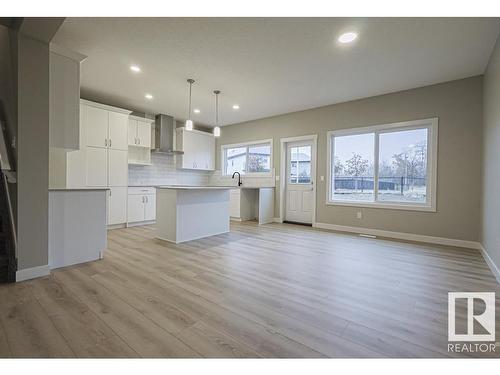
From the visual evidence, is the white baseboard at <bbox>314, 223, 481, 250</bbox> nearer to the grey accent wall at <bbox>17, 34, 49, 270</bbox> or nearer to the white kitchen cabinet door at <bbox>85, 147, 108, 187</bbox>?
the white kitchen cabinet door at <bbox>85, 147, 108, 187</bbox>

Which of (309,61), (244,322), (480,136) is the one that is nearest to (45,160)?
(244,322)

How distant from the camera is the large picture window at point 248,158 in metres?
6.53

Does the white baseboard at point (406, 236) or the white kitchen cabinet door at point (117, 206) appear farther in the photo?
the white kitchen cabinet door at point (117, 206)

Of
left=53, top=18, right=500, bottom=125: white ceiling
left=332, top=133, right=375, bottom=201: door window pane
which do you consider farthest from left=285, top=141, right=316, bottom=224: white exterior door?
left=53, top=18, right=500, bottom=125: white ceiling

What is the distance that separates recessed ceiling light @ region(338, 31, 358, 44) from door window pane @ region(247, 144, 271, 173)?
367cm

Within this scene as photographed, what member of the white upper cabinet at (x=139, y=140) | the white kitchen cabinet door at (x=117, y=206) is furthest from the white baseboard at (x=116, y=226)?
the white upper cabinet at (x=139, y=140)

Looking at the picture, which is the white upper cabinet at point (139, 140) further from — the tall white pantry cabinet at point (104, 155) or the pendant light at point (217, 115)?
the pendant light at point (217, 115)

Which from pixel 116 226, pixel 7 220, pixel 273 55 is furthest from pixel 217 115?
pixel 7 220

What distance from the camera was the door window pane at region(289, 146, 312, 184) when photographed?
5863 mm

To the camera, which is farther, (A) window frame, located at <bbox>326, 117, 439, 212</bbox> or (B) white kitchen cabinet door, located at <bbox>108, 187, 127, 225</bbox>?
(B) white kitchen cabinet door, located at <bbox>108, 187, 127, 225</bbox>

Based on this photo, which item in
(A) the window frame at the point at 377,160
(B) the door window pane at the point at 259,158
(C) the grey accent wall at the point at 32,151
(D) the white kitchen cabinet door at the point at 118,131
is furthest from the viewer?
(B) the door window pane at the point at 259,158

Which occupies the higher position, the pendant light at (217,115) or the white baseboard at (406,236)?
the pendant light at (217,115)

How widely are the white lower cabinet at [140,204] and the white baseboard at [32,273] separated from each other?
281 centimetres
